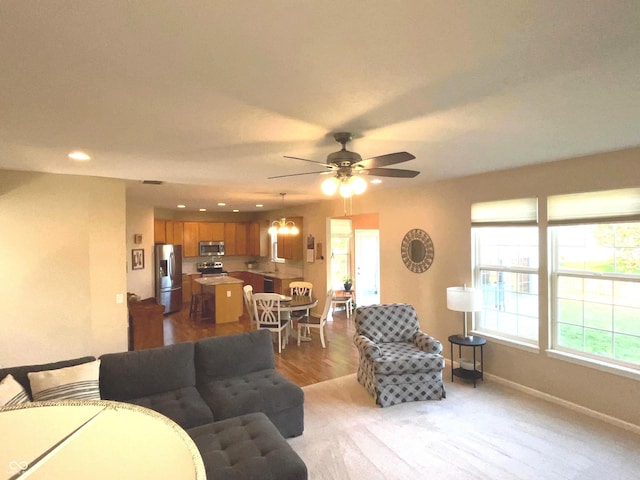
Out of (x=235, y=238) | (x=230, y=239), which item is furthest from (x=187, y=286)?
(x=235, y=238)

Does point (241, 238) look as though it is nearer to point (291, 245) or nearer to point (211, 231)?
point (211, 231)

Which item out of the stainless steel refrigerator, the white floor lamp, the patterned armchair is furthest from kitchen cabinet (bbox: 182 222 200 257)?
the white floor lamp

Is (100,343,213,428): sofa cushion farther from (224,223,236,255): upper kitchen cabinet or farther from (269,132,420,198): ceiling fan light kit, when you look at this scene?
(224,223,236,255): upper kitchen cabinet

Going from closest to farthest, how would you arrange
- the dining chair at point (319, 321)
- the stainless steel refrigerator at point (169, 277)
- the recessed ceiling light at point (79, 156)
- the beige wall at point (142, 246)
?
1. the recessed ceiling light at point (79, 156)
2. the dining chair at point (319, 321)
3. the beige wall at point (142, 246)
4. the stainless steel refrigerator at point (169, 277)

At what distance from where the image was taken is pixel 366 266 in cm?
852

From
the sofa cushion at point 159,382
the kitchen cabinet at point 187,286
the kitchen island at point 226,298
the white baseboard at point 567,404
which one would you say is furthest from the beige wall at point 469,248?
the kitchen cabinet at point 187,286

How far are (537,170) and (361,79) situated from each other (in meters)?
3.02

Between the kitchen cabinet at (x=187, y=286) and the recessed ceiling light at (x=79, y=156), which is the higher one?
the recessed ceiling light at (x=79, y=156)

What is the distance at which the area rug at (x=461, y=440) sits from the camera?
2.61 meters

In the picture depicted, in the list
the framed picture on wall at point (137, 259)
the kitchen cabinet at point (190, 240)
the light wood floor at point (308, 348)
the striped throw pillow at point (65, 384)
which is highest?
the kitchen cabinet at point (190, 240)

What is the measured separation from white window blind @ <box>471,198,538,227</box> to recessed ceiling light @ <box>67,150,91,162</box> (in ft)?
14.3

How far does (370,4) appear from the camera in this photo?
118cm

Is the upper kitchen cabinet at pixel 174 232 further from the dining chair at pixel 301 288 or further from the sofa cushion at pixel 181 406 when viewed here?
the sofa cushion at pixel 181 406

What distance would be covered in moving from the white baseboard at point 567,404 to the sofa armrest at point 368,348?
1.65 metres
